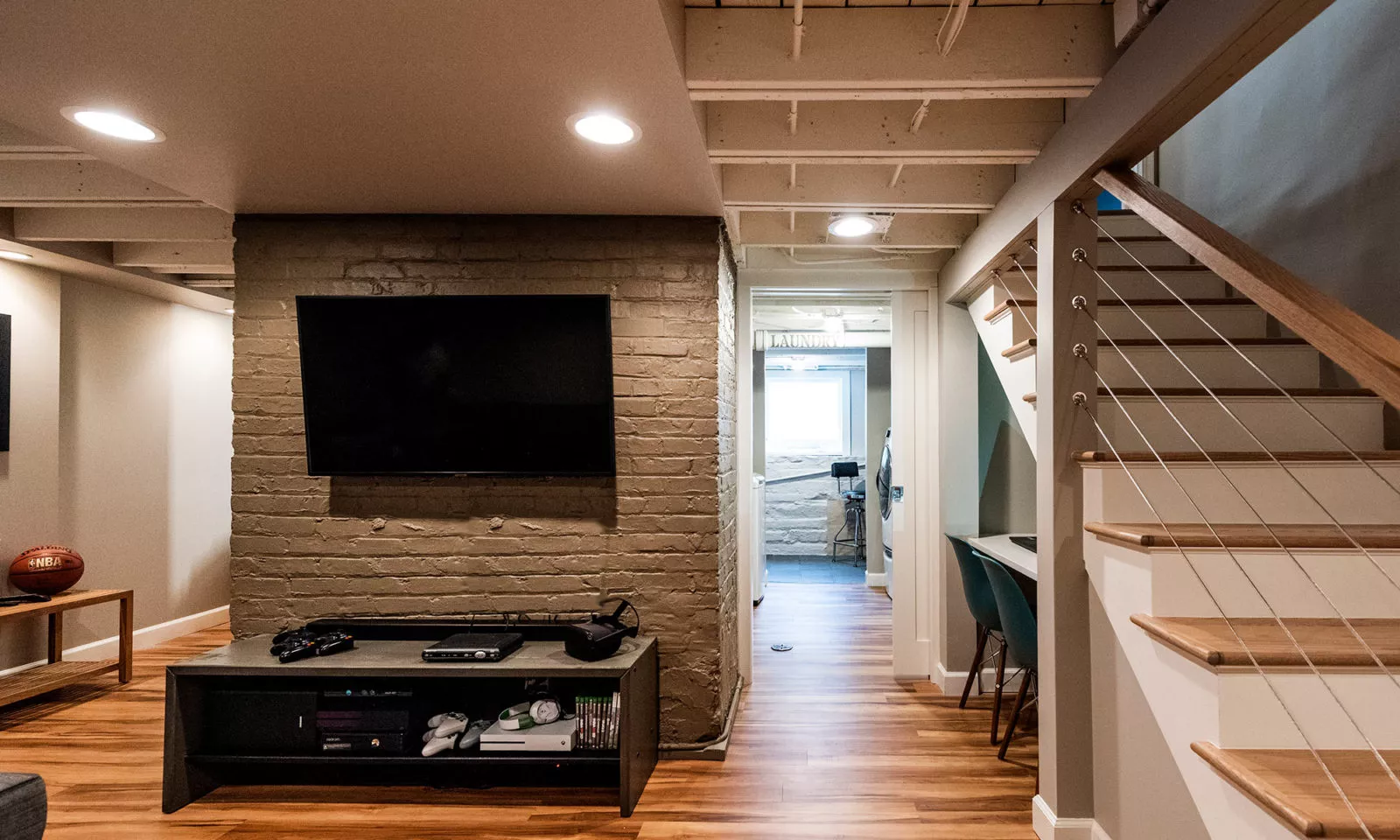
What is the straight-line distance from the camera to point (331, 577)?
2.88m

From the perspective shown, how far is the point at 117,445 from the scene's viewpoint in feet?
14.4

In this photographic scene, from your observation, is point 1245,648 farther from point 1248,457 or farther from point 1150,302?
point 1150,302

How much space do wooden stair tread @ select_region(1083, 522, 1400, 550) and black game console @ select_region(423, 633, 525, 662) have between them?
1.94m

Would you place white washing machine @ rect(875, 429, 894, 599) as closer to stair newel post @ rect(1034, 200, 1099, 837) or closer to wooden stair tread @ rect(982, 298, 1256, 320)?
wooden stair tread @ rect(982, 298, 1256, 320)

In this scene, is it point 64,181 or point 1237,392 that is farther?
point 64,181

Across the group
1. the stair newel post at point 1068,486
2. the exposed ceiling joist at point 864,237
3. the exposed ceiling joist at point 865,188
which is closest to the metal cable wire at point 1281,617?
the stair newel post at point 1068,486

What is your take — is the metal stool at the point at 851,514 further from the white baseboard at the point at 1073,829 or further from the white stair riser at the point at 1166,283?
the white baseboard at the point at 1073,829

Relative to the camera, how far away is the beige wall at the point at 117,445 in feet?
12.5

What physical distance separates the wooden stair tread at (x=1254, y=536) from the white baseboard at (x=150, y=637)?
484 cm

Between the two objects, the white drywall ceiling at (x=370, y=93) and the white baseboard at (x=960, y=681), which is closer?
the white drywall ceiling at (x=370, y=93)

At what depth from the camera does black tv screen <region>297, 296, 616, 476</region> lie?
9.09ft

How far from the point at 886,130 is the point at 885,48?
0.47 meters

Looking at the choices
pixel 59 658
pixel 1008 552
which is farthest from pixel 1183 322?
pixel 59 658

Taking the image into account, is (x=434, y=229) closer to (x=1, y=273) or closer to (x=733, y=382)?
(x=733, y=382)
